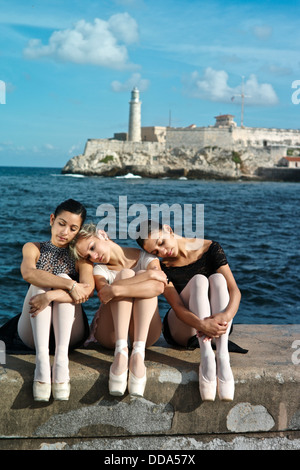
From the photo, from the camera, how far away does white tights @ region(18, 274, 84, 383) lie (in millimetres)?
2445

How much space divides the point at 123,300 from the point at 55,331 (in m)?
0.39

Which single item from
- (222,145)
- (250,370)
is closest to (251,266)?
(250,370)

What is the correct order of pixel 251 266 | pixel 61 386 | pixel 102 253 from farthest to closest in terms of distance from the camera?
pixel 251 266 < pixel 102 253 < pixel 61 386

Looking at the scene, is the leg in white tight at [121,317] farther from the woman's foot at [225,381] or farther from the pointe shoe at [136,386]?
the woman's foot at [225,381]

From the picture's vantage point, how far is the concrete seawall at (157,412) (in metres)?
2.46

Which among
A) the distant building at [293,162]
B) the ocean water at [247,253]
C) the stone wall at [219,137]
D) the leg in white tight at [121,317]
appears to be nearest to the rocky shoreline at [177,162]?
the stone wall at [219,137]

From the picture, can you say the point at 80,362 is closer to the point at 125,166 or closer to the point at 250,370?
the point at 250,370

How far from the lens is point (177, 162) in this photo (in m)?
60.9

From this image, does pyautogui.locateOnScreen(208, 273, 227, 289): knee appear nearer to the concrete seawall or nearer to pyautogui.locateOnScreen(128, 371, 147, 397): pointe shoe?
the concrete seawall

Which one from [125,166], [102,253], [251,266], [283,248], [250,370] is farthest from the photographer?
[125,166]

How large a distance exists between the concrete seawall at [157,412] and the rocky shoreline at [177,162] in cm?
5621

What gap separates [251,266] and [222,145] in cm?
5640

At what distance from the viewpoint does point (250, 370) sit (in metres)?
2.59

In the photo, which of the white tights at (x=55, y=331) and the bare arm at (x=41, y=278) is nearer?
the white tights at (x=55, y=331)
